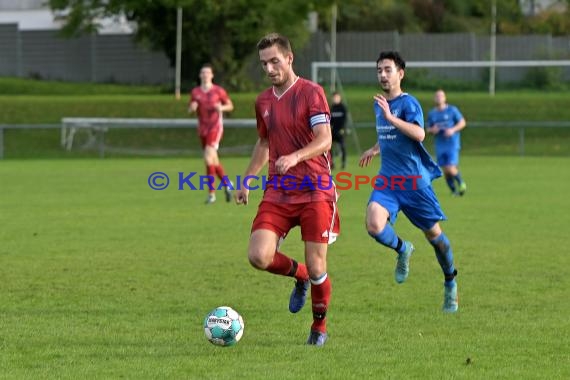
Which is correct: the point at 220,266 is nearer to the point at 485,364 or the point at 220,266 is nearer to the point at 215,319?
the point at 215,319

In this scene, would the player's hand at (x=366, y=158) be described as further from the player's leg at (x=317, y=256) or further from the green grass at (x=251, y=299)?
the player's leg at (x=317, y=256)

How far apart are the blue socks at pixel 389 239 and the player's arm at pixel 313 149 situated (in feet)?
6.37

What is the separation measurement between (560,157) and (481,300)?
24.3 m

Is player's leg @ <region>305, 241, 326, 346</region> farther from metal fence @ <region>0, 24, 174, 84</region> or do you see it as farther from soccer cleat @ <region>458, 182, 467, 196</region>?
metal fence @ <region>0, 24, 174, 84</region>

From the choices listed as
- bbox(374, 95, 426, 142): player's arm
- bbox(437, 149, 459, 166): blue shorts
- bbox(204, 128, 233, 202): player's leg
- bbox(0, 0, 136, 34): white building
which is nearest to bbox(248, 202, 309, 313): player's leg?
bbox(374, 95, 426, 142): player's arm

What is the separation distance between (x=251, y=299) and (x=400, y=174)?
1568mm

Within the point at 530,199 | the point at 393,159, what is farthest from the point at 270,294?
the point at 530,199

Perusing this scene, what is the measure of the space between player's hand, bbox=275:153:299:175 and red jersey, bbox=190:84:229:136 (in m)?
12.4

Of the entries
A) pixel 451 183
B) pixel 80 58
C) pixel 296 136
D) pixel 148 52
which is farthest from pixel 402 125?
pixel 80 58

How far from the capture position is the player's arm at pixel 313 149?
287 inches

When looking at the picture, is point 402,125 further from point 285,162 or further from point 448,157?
point 448,157

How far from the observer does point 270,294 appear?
9.84 meters

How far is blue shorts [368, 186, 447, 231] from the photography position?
9.43 m

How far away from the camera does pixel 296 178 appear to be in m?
7.80
